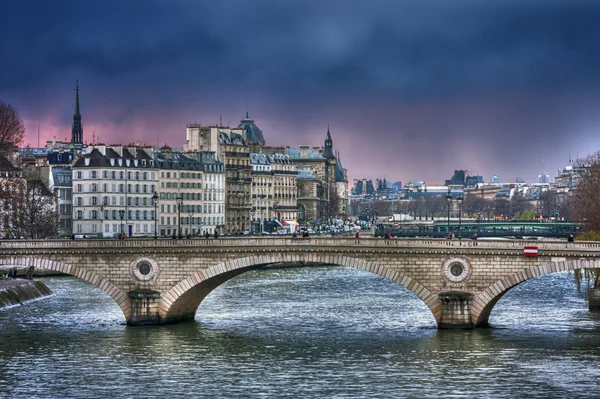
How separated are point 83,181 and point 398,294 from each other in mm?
60832

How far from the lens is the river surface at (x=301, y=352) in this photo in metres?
58.1

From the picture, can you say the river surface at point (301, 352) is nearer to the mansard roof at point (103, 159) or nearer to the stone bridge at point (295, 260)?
the stone bridge at point (295, 260)

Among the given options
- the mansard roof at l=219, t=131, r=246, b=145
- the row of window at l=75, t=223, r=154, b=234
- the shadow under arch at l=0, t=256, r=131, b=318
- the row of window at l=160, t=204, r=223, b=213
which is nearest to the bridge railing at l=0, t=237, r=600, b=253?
the shadow under arch at l=0, t=256, r=131, b=318

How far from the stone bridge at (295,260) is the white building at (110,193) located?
72408 mm

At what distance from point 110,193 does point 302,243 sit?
79950 millimetres

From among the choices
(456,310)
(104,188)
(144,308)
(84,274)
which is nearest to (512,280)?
(456,310)

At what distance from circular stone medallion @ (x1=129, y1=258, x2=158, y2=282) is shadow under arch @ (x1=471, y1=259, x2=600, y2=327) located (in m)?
16.7

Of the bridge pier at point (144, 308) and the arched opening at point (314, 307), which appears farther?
the arched opening at point (314, 307)

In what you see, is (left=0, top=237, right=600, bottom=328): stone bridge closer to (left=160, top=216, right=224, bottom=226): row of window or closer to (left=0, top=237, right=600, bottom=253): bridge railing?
(left=0, top=237, right=600, bottom=253): bridge railing

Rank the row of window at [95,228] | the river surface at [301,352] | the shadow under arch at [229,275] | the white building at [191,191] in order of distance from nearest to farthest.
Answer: the river surface at [301,352], the shadow under arch at [229,275], the row of window at [95,228], the white building at [191,191]

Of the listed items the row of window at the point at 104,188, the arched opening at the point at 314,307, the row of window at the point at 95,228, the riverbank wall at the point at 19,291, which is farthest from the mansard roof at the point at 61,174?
the riverbank wall at the point at 19,291

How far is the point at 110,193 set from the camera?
15212cm

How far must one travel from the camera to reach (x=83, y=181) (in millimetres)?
151250

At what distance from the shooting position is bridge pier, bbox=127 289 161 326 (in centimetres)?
7494
